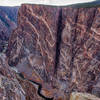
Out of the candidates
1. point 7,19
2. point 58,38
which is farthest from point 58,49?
point 7,19

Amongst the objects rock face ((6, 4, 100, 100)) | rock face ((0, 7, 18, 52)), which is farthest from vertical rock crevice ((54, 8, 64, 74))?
rock face ((0, 7, 18, 52))

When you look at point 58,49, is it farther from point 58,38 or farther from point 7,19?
point 7,19

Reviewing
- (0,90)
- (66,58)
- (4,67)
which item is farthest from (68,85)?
(4,67)

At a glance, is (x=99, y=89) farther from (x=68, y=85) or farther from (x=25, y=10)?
(x=25, y=10)

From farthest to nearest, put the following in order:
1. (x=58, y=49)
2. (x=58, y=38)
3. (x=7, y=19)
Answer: (x=7, y=19) → (x=58, y=49) → (x=58, y=38)

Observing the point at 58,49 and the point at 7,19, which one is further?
the point at 7,19

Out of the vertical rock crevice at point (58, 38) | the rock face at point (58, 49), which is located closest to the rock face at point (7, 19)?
the rock face at point (58, 49)

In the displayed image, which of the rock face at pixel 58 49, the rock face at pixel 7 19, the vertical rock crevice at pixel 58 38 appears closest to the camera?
the rock face at pixel 58 49

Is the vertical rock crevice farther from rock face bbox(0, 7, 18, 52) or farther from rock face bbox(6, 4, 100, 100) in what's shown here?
rock face bbox(0, 7, 18, 52)

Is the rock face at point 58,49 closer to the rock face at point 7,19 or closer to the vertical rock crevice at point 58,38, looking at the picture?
the vertical rock crevice at point 58,38
